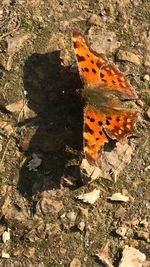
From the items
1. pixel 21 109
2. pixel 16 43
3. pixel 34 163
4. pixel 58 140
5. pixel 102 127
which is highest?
pixel 16 43

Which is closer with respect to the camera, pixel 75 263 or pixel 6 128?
pixel 75 263

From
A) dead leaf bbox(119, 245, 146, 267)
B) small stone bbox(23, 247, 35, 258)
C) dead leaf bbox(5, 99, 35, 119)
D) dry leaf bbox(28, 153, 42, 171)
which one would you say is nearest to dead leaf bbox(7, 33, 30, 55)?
dead leaf bbox(5, 99, 35, 119)

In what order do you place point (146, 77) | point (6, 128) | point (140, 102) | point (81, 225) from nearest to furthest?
point (81, 225) → point (6, 128) → point (140, 102) → point (146, 77)

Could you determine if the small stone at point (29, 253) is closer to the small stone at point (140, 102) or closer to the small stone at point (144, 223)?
the small stone at point (144, 223)

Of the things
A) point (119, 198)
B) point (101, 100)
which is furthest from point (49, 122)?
point (119, 198)

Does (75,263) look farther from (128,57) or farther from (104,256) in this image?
(128,57)

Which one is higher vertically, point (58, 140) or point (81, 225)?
point (58, 140)

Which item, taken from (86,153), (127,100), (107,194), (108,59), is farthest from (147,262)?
(108,59)

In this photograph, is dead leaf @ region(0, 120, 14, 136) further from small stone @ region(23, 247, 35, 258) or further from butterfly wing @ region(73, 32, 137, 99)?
small stone @ region(23, 247, 35, 258)
